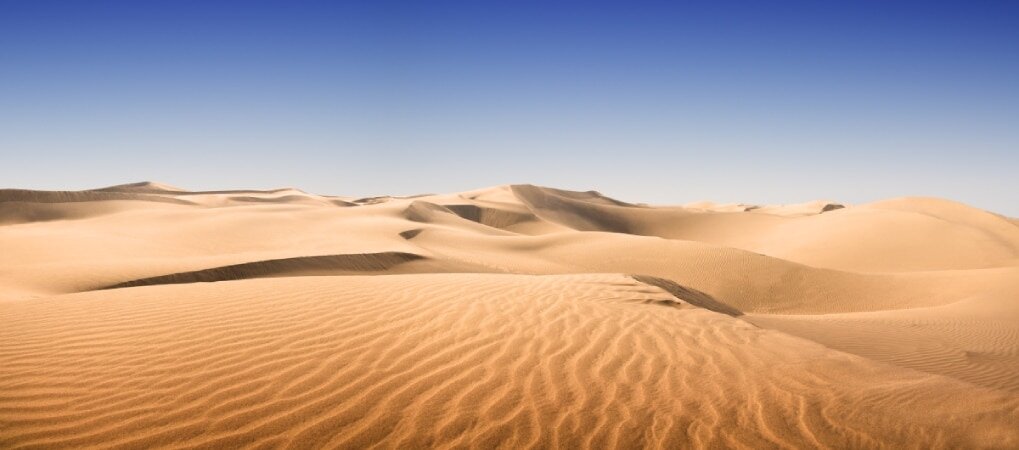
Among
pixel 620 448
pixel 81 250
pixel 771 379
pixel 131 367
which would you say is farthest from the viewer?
pixel 81 250

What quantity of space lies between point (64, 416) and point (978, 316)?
16.8 m

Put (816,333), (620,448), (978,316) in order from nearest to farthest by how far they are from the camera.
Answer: (620,448)
(816,333)
(978,316)

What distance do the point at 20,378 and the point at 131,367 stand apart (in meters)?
0.74

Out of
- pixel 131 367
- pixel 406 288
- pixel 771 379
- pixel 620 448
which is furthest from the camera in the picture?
pixel 406 288

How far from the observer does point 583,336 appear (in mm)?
5723

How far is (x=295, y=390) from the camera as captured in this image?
4.02m

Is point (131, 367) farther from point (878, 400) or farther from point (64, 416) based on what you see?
point (878, 400)

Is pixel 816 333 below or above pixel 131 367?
below

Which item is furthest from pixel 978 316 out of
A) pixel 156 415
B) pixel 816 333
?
pixel 156 415

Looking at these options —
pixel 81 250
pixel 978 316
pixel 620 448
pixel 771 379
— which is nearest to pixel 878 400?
pixel 771 379

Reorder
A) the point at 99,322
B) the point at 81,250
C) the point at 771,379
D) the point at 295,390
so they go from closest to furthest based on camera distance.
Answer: the point at 295,390, the point at 771,379, the point at 99,322, the point at 81,250

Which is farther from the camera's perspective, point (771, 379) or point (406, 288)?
point (406, 288)

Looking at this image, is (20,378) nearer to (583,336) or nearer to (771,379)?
(583,336)

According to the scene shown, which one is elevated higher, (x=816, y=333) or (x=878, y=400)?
(x=878, y=400)
